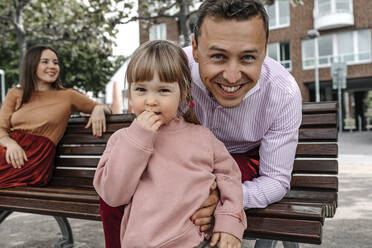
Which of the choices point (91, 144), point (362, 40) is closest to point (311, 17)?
point (362, 40)

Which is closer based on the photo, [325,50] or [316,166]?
[316,166]

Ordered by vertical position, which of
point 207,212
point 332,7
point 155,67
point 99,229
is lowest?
point 99,229

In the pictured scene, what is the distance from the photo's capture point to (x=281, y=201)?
1.95m

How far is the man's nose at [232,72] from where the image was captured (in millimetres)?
1728

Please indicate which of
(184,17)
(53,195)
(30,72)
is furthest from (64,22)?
(53,195)

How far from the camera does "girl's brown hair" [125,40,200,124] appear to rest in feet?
5.23

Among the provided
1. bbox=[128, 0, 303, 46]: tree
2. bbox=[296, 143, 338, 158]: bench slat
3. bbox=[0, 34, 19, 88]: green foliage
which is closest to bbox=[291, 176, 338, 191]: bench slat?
bbox=[296, 143, 338, 158]: bench slat

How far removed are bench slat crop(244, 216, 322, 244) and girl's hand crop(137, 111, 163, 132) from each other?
0.61 meters

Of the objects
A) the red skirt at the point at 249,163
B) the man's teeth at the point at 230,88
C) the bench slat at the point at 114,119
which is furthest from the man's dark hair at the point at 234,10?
the bench slat at the point at 114,119

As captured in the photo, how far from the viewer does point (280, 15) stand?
22781 mm

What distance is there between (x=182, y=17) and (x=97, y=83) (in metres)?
20.1

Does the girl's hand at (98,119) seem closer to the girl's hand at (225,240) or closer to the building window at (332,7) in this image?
the girl's hand at (225,240)

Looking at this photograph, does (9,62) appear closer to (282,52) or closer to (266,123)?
(282,52)

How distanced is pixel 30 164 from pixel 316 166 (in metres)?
2.13
